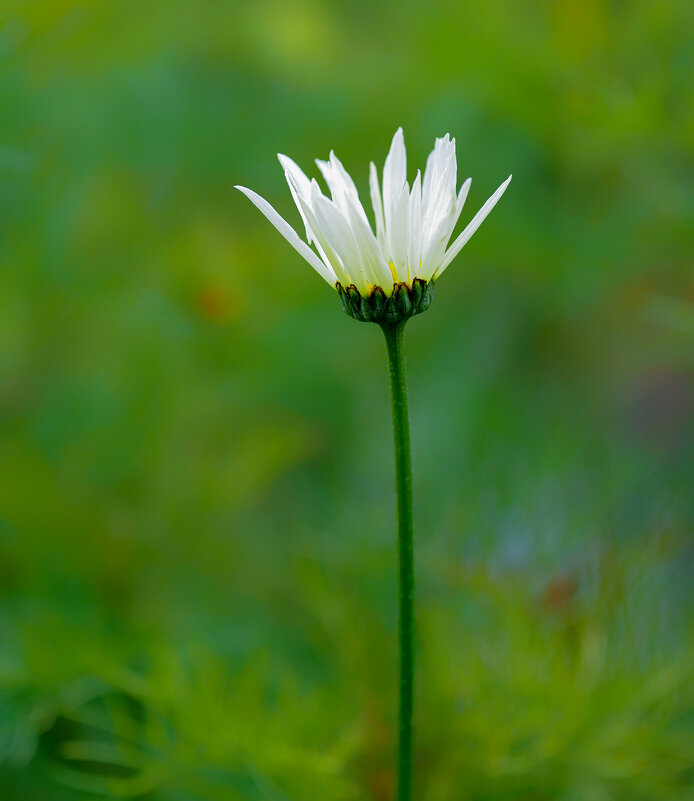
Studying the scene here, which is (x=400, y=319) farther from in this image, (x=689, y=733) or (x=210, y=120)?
(x=210, y=120)

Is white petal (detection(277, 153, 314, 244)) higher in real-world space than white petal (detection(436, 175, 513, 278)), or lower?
higher

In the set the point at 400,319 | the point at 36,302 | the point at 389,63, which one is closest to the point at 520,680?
the point at 400,319

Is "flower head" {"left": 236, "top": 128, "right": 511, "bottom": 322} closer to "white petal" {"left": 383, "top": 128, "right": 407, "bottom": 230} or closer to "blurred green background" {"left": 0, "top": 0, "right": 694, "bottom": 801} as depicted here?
"white petal" {"left": 383, "top": 128, "right": 407, "bottom": 230}

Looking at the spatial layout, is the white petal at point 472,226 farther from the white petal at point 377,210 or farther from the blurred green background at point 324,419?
the blurred green background at point 324,419

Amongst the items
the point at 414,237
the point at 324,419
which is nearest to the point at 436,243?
the point at 414,237

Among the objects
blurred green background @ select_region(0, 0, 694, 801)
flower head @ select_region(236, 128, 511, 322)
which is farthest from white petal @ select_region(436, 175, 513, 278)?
blurred green background @ select_region(0, 0, 694, 801)

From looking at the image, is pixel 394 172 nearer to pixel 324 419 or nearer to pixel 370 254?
pixel 370 254
